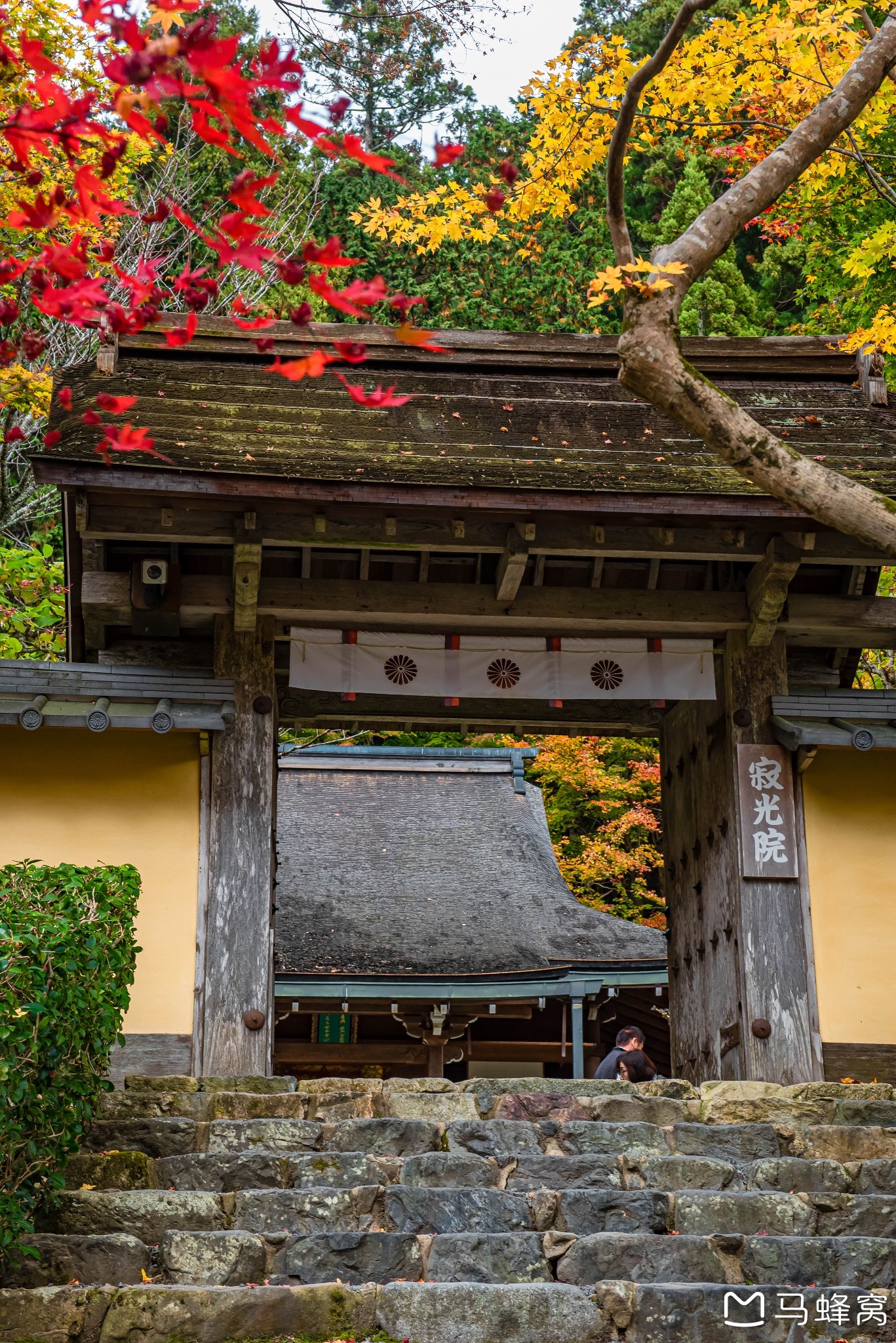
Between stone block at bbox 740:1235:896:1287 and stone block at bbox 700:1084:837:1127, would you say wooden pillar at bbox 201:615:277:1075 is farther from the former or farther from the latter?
stone block at bbox 740:1235:896:1287

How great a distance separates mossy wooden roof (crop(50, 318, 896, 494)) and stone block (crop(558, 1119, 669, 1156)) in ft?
12.5

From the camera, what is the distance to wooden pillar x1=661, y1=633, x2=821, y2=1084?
8.34m

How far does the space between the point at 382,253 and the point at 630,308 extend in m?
18.4

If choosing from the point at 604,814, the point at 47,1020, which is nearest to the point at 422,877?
the point at 604,814

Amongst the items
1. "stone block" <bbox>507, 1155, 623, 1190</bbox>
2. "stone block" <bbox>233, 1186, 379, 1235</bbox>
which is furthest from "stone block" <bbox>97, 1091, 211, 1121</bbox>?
"stone block" <bbox>507, 1155, 623, 1190</bbox>

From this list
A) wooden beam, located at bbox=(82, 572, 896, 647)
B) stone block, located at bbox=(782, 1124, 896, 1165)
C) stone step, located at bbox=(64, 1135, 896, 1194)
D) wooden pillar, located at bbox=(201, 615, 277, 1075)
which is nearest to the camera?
stone step, located at bbox=(64, 1135, 896, 1194)

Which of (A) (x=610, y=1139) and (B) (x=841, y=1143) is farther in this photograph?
(B) (x=841, y=1143)

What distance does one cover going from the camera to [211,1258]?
467 centimetres

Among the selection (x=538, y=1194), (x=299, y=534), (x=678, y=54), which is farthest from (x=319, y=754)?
(x=538, y=1194)

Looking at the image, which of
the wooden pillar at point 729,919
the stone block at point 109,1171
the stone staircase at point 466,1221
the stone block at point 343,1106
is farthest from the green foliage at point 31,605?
the stone block at point 109,1171

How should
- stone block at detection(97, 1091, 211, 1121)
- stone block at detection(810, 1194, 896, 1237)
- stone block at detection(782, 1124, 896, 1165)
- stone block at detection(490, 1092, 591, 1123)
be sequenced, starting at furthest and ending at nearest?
stone block at detection(490, 1092, 591, 1123), stone block at detection(97, 1091, 211, 1121), stone block at detection(782, 1124, 896, 1165), stone block at detection(810, 1194, 896, 1237)

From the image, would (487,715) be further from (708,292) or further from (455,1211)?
(708,292)

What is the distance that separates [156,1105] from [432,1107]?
1300 mm

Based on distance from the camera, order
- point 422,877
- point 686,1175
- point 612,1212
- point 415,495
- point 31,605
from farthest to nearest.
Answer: point 422,877 < point 31,605 < point 415,495 < point 686,1175 < point 612,1212
